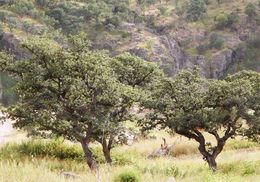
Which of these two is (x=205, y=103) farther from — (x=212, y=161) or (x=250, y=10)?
(x=250, y=10)

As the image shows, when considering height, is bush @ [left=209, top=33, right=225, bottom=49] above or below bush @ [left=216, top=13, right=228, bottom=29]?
below

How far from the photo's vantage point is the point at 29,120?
17469 millimetres

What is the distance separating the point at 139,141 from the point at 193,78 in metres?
15.9

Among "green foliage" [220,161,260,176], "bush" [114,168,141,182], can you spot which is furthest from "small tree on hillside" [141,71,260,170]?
"bush" [114,168,141,182]

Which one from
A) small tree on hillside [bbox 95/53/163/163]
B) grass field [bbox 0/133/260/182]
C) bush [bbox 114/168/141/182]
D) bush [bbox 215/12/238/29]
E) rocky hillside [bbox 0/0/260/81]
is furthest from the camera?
bush [bbox 215/12/238/29]

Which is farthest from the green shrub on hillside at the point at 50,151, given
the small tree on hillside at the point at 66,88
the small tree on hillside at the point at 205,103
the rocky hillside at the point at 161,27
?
the rocky hillside at the point at 161,27

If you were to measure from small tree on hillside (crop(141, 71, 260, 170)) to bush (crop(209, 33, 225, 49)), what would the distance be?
89123 mm

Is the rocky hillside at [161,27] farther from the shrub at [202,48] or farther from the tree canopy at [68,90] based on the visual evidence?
the tree canopy at [68,90]

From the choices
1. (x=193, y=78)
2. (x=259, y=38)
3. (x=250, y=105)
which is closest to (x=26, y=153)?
(x=193, y=78)

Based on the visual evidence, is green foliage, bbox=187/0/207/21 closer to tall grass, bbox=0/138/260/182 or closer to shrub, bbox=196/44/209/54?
shrub, bbox=196/44/209/54

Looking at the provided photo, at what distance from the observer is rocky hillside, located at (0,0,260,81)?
323 ft

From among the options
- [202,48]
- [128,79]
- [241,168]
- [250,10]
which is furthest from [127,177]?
[250,10]

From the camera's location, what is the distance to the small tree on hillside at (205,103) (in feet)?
56.9

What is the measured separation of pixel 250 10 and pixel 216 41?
44.4 feet
